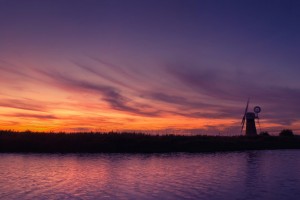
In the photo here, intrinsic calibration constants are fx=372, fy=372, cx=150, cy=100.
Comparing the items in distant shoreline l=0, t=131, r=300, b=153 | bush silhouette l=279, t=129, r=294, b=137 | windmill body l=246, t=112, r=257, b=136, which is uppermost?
windmill body l=246, t=112, r=257, b=136

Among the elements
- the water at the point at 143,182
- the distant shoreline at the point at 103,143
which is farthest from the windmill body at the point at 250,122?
the water at the point at 143,182

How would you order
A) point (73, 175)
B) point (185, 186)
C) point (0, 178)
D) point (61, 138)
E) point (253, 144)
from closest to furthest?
point (185, 186) → point (0, 178) → point (73, 175) → point (61, 138) → point (253, 144)

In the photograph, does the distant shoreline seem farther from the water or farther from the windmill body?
the windmill body

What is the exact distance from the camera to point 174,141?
58.6 meters

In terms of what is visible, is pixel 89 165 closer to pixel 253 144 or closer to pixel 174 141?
pixel 174 141

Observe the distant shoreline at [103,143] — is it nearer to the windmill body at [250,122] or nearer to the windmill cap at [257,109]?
the windmill body at [250,122]

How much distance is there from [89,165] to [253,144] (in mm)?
41384

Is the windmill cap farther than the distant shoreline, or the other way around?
the windmill cap

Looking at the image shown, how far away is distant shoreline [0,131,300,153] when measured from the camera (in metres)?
49.2

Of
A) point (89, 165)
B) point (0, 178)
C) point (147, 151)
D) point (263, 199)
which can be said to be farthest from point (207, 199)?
point (147, 151)

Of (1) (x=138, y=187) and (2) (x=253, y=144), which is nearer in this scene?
(1) (x=138, y=187)

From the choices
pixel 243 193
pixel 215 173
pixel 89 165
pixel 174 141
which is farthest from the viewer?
pixel 174 141

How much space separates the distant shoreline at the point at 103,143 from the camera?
49.2 m

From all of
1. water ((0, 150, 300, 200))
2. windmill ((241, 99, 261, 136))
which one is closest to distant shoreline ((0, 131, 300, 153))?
water ((0, 150, 300, 200))
